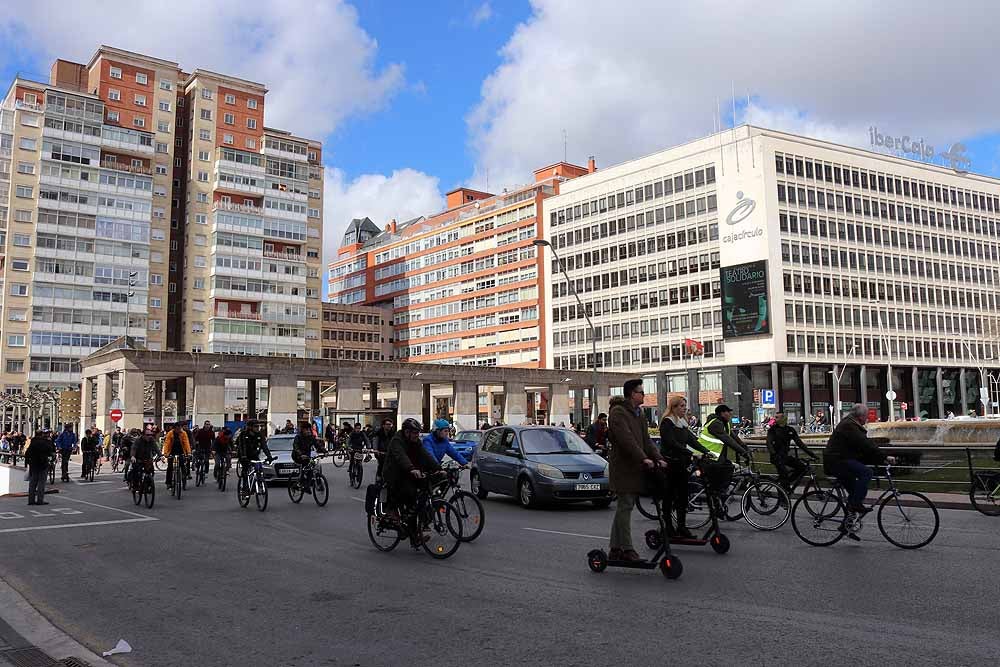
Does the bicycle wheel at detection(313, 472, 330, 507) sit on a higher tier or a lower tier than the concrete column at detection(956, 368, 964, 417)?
lower

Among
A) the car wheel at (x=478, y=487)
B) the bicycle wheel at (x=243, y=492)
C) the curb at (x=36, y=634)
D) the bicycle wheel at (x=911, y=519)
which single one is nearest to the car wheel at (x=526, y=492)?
the car wheel at (x=478, y=487)

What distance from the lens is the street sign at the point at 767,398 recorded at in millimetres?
68812

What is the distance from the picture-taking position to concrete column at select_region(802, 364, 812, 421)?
253ft

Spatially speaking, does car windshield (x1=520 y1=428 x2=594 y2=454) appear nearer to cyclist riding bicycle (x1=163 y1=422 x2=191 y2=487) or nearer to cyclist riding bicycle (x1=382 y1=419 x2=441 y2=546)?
cyclist riding bicycle (x1=382 y1=419 x2=441 y2=546)

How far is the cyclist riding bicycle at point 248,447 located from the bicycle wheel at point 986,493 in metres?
13.4

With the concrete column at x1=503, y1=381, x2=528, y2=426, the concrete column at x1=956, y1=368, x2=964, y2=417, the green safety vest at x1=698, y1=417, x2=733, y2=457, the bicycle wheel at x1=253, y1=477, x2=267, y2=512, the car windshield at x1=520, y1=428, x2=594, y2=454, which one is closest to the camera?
the green safety vest at x1=698, y1=417, x2=733, y2=457

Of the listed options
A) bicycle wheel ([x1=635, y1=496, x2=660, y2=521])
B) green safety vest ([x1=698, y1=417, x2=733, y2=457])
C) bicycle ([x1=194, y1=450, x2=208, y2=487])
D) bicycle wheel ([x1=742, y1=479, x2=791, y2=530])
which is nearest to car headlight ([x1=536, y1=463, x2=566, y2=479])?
bicycle wheel ([x1=635, y1=496, x2=660, y2=521])

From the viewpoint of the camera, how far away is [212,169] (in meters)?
91.2

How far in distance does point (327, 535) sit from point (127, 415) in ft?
129

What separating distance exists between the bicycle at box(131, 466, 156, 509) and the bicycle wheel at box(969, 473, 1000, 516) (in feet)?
52.4

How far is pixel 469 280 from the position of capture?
355ft

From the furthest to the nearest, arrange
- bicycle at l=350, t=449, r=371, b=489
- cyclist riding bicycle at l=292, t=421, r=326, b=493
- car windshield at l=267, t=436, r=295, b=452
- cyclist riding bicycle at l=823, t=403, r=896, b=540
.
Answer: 1. car windshield at l=267, t=436, r=295, b=452
2. bicycle at l=350, t=449, r=371, b=489
3. cyclist riding bicycle at l=292, t=421, r=326, b=493
4. cyclist riding bicycle at l=823, t=403, r=896, b=540

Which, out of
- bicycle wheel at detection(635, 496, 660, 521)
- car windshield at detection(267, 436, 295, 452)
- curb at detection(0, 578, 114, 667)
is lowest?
curb at detection(0, 578, 114, 667)

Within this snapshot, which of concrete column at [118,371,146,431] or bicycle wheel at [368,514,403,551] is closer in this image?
bicycle wheel at [368,514,403,551]
